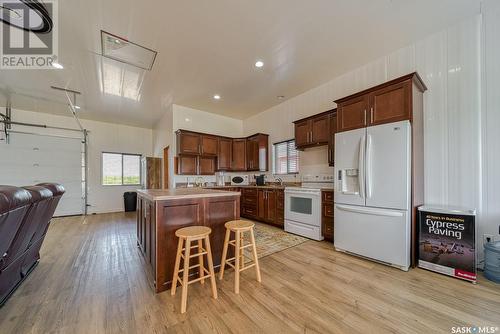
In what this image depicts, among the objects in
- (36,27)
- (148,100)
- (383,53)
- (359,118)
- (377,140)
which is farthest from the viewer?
(148,100)

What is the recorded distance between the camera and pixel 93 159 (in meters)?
6.18

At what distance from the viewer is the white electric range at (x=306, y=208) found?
342 cm

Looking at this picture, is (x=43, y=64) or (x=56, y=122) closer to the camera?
(x=43, y=64)

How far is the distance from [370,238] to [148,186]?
6201 millimetres

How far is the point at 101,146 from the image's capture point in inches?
250

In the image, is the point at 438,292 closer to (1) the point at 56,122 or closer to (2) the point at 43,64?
(2) the point at 43,64

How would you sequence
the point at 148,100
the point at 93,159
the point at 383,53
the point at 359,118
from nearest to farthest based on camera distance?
the point at 359,118, the point at 383,53, the point at 148,100, the point at 93,159

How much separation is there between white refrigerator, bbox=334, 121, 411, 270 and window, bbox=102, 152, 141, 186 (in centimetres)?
687

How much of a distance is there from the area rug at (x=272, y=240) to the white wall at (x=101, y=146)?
209 inches

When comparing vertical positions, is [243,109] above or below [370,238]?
above

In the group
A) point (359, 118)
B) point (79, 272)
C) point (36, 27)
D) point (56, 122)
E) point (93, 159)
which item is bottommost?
point (79, 272)

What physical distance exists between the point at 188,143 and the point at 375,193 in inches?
164

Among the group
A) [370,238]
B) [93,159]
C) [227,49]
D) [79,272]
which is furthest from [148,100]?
[370,238]

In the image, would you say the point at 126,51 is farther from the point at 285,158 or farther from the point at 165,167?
the point at 285,158
